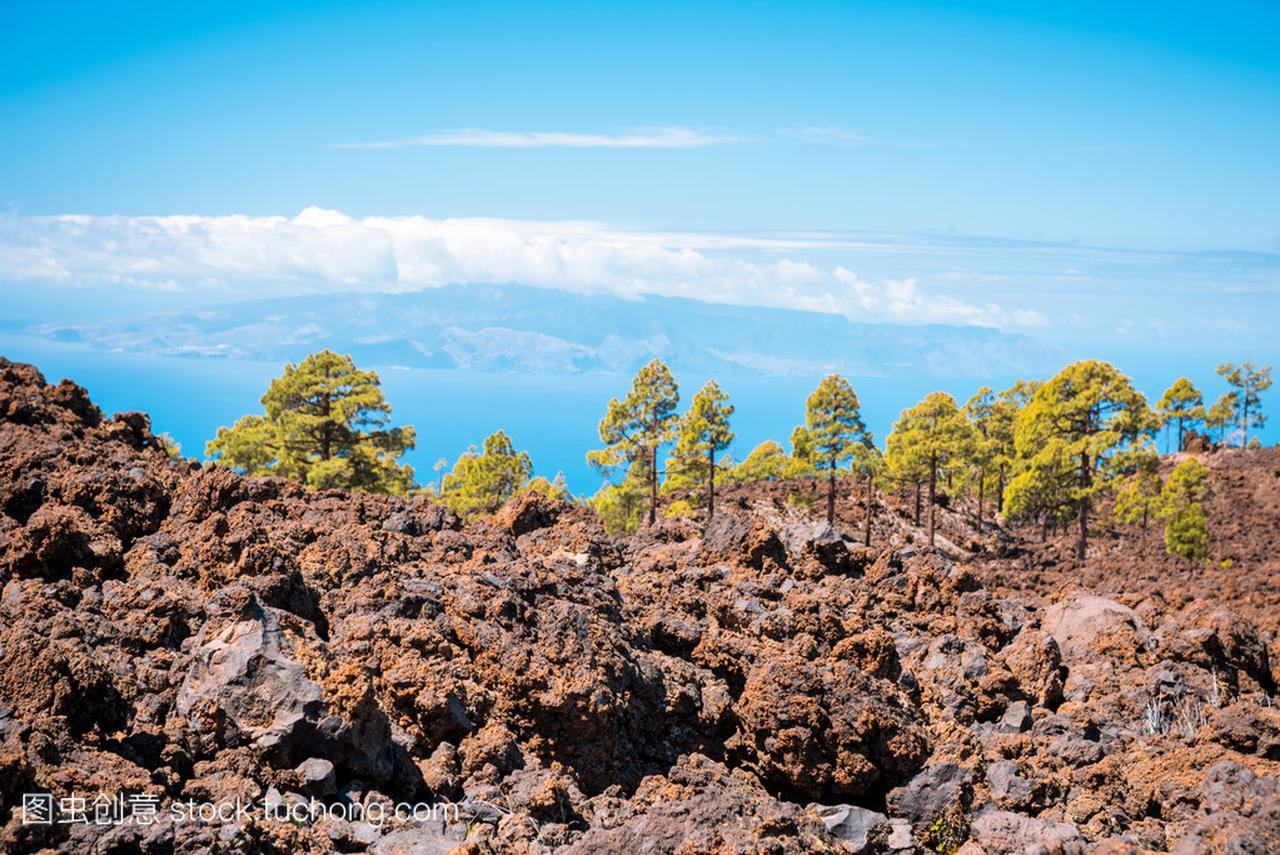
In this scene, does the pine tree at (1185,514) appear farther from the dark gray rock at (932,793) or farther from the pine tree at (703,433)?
the dark gray rock at (932,793)

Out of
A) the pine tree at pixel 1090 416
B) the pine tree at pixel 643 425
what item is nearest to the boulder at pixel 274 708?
the pine tree at pixel 643 425

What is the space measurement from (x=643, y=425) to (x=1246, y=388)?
75078 mm

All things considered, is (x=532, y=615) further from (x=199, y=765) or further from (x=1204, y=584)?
(x=1204, y=584)

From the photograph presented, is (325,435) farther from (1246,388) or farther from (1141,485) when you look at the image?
(1246,388)

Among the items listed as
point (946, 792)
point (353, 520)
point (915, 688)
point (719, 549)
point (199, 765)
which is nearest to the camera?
point (199, 765)

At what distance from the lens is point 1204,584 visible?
29.2 meters

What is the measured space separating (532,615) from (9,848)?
5.96 meters

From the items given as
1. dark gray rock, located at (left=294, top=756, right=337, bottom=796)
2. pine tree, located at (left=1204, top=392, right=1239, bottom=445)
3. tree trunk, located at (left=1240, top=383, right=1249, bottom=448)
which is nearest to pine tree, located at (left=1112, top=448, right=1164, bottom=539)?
dark gray rock, located at (left=294, top=756, right=337, bottom=796)

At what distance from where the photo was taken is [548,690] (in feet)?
32.4

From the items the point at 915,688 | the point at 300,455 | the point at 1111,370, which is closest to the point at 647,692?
the point at 915,688

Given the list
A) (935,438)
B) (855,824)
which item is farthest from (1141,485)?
(855,824)

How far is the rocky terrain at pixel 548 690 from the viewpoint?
776 centimetres

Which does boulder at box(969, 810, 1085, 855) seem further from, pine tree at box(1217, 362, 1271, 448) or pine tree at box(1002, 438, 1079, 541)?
pine tree at box(1217, 362, 1271, 448)

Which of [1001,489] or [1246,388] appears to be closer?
[1001,489]
